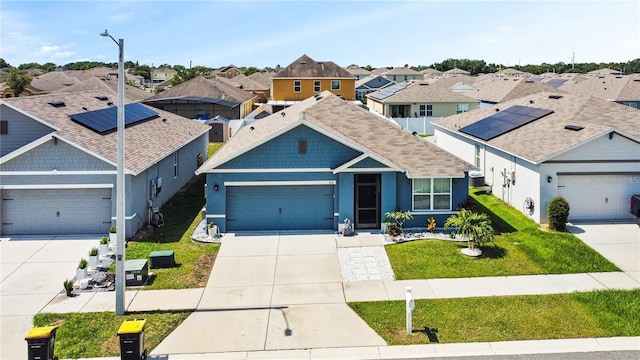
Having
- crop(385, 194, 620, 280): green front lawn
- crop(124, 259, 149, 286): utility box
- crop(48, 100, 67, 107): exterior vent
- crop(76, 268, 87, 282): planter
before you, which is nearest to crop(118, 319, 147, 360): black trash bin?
crop(124, 259, 149, 286): utility box

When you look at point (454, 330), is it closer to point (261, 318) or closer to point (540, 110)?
point (261, 318)

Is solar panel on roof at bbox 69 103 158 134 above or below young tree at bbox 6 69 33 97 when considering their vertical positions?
below

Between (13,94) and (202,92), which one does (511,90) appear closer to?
(202,92)

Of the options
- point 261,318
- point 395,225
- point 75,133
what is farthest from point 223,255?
point 75,133

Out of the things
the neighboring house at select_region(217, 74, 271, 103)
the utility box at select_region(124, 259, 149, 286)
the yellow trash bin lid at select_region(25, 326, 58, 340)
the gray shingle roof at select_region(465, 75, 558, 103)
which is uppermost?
the neighboring house at select_region(217, 74, 271, 103)

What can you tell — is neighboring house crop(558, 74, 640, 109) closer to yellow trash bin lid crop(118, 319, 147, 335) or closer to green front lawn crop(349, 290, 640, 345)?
green front lawn crop(349, 290, 640, 345)

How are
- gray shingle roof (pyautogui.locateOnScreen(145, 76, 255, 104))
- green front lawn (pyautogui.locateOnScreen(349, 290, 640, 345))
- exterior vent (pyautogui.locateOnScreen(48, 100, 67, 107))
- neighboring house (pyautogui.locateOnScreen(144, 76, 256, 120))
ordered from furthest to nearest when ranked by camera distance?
gray shingle roof (pyautogui.locateOnScreen(145, 76, 255, 104)) < neighboring house (pyautogui.locateOnScreen(144, 76, 256, 120)) < exterior vent (pyautogui.locateOnScreen(48, 100, 67, 107)) < green front lawn (pyautogui.locateOnScreen(349, 290, 640, 345))

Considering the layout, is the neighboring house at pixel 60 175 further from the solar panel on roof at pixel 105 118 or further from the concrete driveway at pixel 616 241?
the concrete driveway at pixel 616 241
